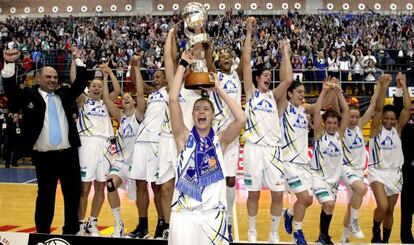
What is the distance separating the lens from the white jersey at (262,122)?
6.27 metres

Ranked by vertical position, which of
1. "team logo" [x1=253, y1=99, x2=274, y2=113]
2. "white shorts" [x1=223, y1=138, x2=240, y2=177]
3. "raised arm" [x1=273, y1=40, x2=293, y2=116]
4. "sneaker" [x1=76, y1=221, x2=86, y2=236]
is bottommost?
"sneaker" [x1=76, y1=221, x2=86, y2=236]

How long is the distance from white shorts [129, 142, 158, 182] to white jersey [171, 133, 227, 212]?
2241 mm

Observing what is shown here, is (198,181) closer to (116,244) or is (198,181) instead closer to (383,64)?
(116,244)

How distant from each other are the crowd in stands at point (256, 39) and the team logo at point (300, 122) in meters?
10.7

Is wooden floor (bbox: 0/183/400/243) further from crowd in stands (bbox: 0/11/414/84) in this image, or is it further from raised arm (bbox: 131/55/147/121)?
crowd in stands (bbox: 0/11/414/84)

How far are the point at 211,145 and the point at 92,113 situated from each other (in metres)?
2.96

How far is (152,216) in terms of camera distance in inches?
350

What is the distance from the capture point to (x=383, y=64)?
67.0 ft

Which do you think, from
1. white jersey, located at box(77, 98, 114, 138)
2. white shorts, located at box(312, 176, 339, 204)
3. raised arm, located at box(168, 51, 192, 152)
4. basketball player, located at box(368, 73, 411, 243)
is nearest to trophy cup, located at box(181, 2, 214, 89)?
raised arm, located at box(168, 51, 192, 152)

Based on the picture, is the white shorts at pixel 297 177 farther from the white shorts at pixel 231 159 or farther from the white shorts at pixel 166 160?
the white shorts at pixel 166 160

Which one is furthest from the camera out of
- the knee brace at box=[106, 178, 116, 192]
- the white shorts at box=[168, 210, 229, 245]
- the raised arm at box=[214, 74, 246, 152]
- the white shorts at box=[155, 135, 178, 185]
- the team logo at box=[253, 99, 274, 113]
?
the knee brace at box=[106, 178, 116, 192]

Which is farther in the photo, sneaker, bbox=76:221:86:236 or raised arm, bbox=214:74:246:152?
sneaker, bbox=76:221:86:236

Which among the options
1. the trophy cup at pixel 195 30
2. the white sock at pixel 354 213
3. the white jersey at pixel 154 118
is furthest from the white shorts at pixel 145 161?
the white sock at pixel 354 213

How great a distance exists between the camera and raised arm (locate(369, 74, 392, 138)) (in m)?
6.82
